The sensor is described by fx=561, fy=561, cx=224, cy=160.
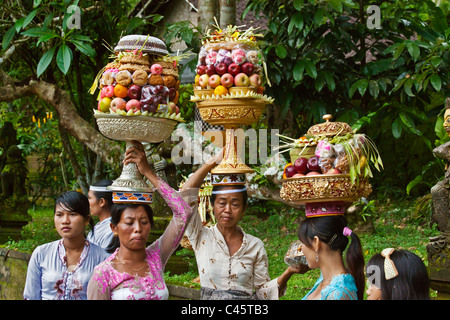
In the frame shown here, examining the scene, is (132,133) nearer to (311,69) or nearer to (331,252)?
(331,252)

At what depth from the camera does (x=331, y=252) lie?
2592 millimetres

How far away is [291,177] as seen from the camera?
2.74 m

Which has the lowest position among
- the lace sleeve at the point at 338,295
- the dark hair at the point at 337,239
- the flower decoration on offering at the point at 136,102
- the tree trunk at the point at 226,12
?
the lace sleeve at the point at 338,295

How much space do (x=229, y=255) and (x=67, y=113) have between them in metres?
4.11

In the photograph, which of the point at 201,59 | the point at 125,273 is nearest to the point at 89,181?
the point at 201,59

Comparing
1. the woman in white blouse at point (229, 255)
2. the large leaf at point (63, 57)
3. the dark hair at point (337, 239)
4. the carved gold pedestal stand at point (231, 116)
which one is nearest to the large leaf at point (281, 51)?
the large leaf at point (63, 57)

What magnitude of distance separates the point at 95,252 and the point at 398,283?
1623mm

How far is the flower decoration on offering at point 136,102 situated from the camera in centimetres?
276

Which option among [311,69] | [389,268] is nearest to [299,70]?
[311,69]

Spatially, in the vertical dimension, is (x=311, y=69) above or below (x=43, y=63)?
above

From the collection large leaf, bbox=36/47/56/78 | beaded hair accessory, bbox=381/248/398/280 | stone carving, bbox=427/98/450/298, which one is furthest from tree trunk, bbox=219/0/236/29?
beaded hair accessory, bbox=381/248/398/280

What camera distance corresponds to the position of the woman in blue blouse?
2924 mm

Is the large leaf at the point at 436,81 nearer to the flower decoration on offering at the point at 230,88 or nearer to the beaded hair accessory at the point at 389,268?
the flower decoration on offering at the point at 230,88

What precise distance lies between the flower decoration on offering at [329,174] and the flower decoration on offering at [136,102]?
0.69 metres
